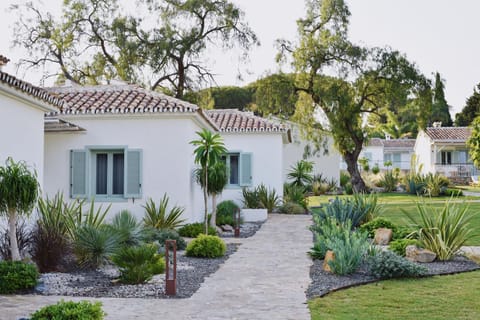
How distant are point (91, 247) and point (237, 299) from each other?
11.2 ft

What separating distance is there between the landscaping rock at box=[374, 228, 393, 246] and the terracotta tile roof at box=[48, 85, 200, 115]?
5748mm

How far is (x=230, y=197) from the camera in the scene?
74.6 ft

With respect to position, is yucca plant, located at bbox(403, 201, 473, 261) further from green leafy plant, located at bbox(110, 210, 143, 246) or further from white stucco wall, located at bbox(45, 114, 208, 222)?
white stucco wall, located at bbox(45, 114, 208, 222)

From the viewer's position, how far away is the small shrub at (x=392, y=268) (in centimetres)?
901

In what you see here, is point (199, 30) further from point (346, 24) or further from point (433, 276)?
point (433, 276)

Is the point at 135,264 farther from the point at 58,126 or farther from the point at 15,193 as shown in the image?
the point at 58,126

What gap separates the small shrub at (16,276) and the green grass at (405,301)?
397 centimetres

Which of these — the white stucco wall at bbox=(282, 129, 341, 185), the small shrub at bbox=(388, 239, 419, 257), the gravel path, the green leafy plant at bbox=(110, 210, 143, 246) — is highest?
the white stucco wall at bbox=(282, 129, 341, 185)

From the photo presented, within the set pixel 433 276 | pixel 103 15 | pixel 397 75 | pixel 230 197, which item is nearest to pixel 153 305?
pixel 433 276

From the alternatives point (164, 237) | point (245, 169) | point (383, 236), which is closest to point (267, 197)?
point (245, 169)

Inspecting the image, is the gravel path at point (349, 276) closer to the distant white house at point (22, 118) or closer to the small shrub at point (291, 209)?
the distant white house at point (22, 118)

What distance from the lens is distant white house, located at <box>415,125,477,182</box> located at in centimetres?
4506

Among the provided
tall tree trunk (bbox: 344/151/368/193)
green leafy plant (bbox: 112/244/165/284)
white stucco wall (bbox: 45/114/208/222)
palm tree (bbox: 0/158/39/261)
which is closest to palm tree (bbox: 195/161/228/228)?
white stucco wall (bbox: 45/114/208/222)

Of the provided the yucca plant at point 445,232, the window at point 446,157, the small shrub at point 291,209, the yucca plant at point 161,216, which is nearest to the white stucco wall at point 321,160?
the window at point 446,157
